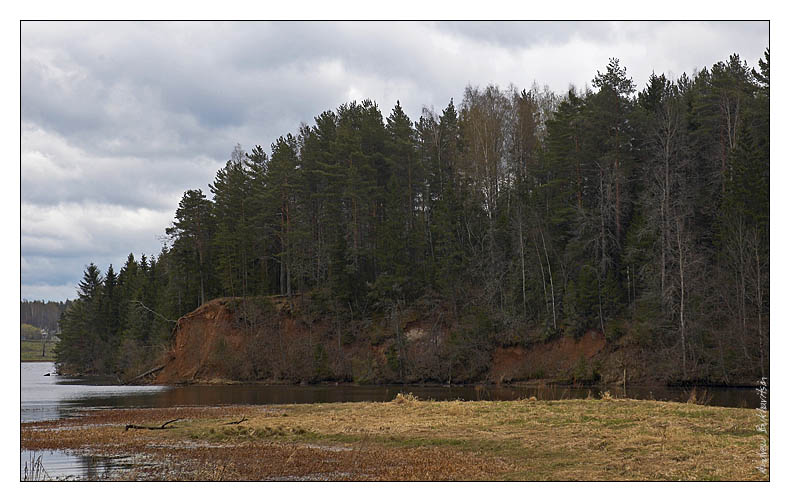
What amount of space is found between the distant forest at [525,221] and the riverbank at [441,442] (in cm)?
2420

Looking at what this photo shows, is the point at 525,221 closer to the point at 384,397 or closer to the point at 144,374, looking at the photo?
the point at 384,397

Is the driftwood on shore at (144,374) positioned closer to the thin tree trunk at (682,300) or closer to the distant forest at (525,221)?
the distant forest at (525,221)

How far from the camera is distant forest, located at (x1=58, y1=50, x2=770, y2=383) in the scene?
52.1 metres

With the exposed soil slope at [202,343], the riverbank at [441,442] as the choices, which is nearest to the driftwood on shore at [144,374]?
the exposed soil slope at [202,343]

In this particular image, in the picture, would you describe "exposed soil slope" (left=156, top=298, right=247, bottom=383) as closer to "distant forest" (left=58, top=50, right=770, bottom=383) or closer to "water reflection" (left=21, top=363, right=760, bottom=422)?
"distant forest" (left=58, top=50, right=770, bottom=383)

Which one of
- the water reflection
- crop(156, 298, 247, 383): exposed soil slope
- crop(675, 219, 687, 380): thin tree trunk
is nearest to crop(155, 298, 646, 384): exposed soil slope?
crop(156, 298, 247, 383): exposed soil slope

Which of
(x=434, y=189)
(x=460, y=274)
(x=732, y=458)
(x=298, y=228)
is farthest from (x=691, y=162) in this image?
(x=732, y=458)

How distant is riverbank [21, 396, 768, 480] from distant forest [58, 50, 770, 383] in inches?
953

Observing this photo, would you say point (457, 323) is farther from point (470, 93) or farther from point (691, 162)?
point (470, 93)

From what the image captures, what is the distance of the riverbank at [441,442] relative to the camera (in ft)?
53.3

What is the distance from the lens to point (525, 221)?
67688 mm

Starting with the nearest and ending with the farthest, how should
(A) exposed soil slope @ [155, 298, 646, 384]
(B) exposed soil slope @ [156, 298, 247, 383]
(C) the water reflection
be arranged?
(C) the water reflection, (A) exposed soil slope @ [155, 298, 646, 384], (B) exposed soil slope @ [156, 298, 247, 383]

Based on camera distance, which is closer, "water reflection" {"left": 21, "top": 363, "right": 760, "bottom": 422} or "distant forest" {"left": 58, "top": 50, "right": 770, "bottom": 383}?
"water reflection" {"left": 21, "top": 363, "right": 760, "bottom": 422}

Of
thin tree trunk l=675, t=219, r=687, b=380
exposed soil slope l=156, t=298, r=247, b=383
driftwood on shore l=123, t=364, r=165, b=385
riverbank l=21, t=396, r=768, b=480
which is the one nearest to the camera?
riverbank l=21, t=396, r=768, b=480
